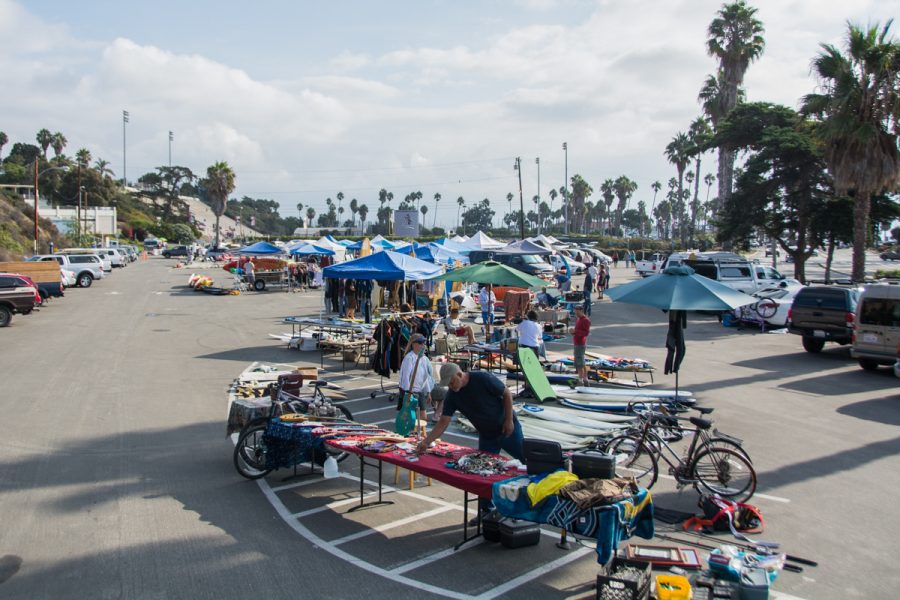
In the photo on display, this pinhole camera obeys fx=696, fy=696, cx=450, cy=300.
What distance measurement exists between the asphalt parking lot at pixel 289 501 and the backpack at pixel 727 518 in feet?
0.84

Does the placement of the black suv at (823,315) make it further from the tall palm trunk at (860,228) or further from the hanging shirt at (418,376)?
the hanging shirt at (418,376)

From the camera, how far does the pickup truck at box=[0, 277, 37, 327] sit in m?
23.0

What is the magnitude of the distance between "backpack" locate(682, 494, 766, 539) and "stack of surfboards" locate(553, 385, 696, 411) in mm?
4291

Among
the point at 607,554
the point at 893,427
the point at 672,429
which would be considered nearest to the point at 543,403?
the point at 672,429

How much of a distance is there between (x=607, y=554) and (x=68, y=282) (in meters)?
38.9

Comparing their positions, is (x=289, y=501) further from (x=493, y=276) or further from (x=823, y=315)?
(x=823, y=315)

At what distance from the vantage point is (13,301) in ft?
76.1

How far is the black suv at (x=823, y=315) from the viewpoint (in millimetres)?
17625

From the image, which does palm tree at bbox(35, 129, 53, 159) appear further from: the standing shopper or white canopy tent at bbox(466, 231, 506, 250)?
the standing shopper

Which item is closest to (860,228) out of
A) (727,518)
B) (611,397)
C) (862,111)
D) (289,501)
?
(862,111)

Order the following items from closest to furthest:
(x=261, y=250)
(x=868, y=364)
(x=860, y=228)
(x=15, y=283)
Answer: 1. (x=868, y=364)
2. (x=15, y=283)
3. (x=860, y=228)
4. (x=261, y=250)

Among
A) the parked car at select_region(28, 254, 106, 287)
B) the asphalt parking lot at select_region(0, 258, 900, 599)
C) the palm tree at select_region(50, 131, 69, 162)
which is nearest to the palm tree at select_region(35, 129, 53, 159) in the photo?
the palm tree at select_region(50, 131, 69, 162)

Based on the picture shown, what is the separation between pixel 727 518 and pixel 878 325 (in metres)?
10.9

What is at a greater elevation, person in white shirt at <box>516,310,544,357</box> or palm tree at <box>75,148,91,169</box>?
palm tree at <box>75,148,91,169</box>
